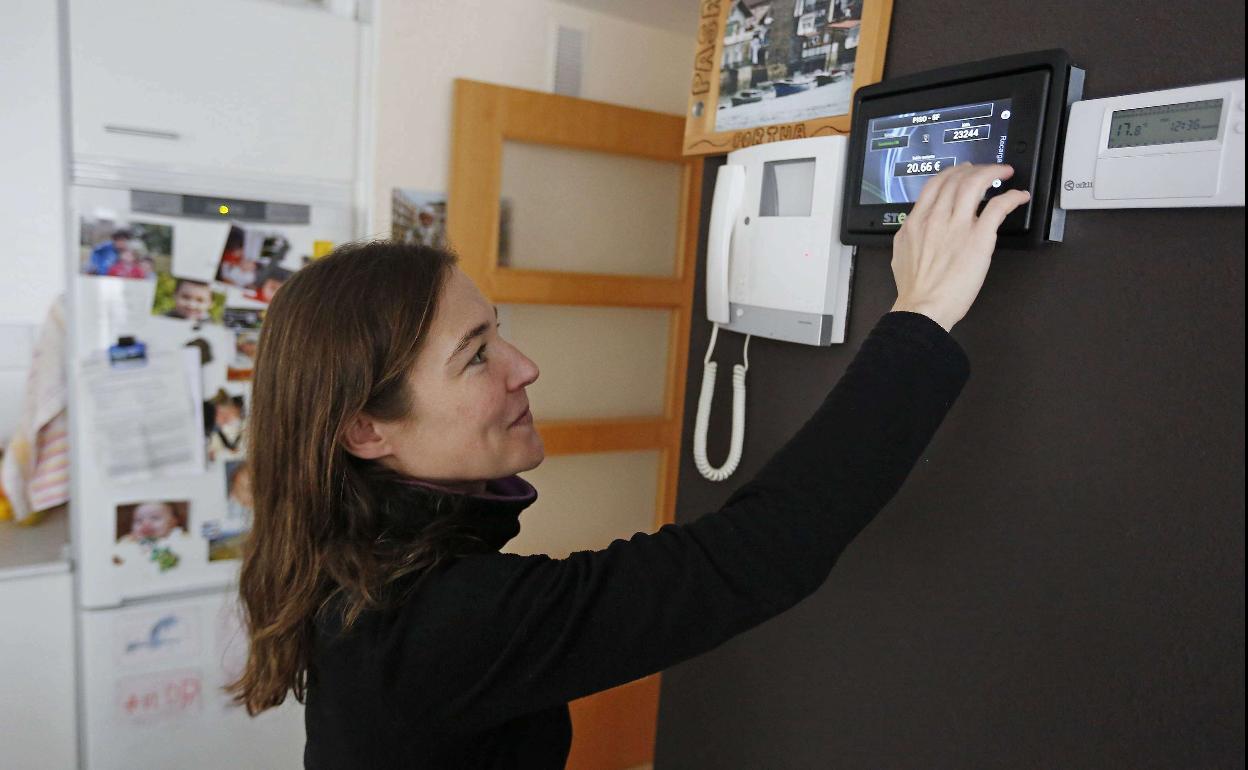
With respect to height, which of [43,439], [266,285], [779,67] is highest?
[779,67]

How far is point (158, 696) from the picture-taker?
207 centimetres

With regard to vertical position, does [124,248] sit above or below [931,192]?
below

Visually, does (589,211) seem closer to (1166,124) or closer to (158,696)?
(158,696)

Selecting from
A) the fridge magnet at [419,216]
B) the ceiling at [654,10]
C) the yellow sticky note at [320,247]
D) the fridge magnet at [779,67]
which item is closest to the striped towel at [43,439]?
the yellow sticky note at [320,247]

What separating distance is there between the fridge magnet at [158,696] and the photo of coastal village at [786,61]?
1851 mm

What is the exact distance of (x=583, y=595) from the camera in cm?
80

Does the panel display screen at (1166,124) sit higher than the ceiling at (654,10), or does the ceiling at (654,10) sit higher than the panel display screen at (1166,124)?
the ceiling at (654,10)

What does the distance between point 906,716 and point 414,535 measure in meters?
0.59

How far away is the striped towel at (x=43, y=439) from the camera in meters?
2.06

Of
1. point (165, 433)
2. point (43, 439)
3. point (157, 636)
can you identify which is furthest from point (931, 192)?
point (43, 439)

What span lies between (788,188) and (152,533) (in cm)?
173

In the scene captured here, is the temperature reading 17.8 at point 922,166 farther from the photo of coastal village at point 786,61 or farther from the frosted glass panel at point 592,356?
the frosted glass panel at point 592,356

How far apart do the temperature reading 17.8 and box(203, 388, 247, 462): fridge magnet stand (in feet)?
5.53

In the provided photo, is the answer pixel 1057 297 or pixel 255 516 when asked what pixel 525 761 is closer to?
pixel 255 516
